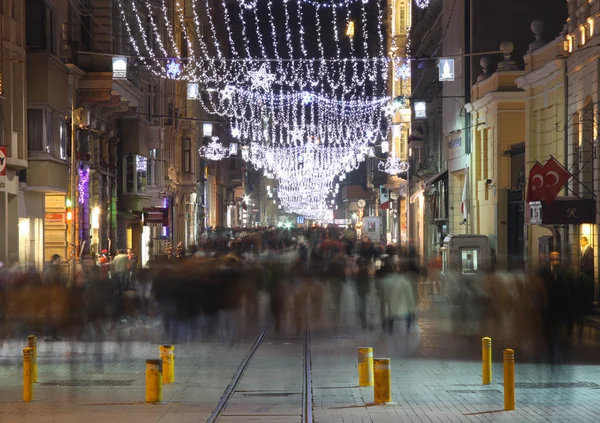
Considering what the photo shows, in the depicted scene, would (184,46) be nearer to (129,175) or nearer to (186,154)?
(186,154)

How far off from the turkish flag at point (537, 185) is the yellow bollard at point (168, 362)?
13.3 metres

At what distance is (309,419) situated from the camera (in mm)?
11188

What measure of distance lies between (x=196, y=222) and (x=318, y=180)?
1662 inches

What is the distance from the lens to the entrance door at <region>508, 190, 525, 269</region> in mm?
35656

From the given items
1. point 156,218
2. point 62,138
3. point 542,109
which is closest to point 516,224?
point 542,109

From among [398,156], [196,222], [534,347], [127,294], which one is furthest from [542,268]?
[196,222]

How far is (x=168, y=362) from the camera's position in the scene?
1427 centimetres

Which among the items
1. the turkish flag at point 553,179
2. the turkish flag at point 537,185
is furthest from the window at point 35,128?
the turkish flag at point 553,179

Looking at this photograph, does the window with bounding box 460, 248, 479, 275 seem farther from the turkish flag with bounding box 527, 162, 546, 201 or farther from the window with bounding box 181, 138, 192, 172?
the window with bounding box 181, 138, 192, 172

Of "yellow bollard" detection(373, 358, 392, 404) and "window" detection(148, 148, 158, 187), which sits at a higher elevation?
"window" detection(148, 148, 158, 187)

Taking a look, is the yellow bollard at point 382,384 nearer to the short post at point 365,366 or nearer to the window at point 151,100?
the short post at point 365,366

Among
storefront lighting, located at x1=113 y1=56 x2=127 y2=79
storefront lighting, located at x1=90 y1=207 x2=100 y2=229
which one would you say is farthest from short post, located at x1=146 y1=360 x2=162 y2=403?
storefront lighting, located at x1=90 y1=207 x2=100 y2=229

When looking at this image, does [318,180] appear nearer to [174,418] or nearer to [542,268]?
[542,268]

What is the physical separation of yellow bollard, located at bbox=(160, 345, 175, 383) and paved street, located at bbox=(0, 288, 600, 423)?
18 centimetres
